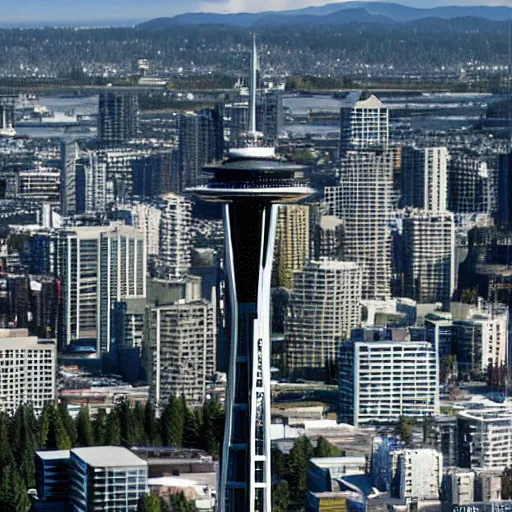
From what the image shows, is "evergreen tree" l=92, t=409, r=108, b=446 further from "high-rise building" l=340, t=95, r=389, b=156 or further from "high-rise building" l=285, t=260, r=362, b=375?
"high-rise building" l=340, t=95, r=389, b=156

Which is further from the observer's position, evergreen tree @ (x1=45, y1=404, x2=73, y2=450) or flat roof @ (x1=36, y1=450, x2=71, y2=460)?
evergreen tree @ (x1=45, y1=404, x2=73, y2=450)

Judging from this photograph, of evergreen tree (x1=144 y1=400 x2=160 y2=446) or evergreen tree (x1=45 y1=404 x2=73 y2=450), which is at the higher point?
evergreen tree (x1=45 y1=404 x2=73 y2=450)

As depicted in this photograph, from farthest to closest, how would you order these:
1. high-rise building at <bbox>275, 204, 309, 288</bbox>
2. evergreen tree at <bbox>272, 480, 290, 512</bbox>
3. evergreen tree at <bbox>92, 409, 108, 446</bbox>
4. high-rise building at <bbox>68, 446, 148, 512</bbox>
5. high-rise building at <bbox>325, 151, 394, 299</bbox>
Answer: high-rise building at <bbox>325, 151, 394, 299</bbox>, high-rise building at <bbox>275, 204, 309, 288</bbox>, evergreen tree at <bbox>92, 409, 108, 446</bbox>, evergreen tree at <bbox>272, 480, 290, 512</bbox>, high-rise building at <bbox>68, 446, 148, 512</bbox>

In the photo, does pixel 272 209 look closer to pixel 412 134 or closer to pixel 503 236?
pixel 503 236

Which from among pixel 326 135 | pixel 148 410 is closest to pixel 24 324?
pixel 148 410

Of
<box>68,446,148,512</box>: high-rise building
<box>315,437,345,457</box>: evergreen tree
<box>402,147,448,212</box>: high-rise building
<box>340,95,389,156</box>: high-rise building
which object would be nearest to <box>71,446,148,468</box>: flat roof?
<box>68,446,148,512</box>: high-rise building

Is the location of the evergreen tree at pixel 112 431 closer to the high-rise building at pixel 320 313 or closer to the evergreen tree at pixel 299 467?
the evergreen tree at pixel 299 467

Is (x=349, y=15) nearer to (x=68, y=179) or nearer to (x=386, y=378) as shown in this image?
(x=68, y=179)
